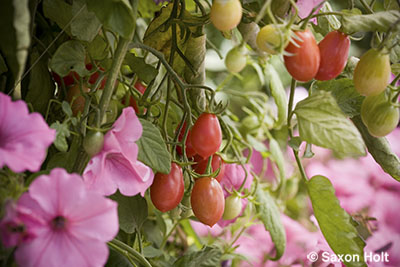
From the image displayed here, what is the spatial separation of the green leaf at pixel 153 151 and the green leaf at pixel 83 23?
2.8 inches

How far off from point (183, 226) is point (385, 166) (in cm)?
26

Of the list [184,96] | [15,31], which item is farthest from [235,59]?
[15,31]

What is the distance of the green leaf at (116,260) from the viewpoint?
0.34m

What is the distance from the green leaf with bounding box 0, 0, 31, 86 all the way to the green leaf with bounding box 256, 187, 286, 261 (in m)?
0.25

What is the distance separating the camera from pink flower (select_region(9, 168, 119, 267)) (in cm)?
23

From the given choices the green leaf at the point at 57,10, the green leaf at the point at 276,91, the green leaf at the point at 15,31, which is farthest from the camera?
the green leaf at the point at 276,91

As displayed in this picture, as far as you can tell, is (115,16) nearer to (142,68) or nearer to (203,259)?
(142,68)

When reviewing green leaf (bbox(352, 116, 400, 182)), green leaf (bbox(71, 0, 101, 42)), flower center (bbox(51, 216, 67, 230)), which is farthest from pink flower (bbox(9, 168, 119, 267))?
green leaf (bbox(352, 116, 400, 182))

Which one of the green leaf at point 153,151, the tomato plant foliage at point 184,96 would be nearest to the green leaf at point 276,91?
the tomato plant foliage at point 184,96

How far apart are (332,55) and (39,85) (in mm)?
198

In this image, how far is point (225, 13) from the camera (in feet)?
0.86

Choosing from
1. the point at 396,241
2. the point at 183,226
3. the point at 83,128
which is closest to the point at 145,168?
the point at 83,128

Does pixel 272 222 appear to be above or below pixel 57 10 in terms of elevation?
below

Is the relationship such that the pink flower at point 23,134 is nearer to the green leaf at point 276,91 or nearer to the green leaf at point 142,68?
the green leaf at point 142,68
